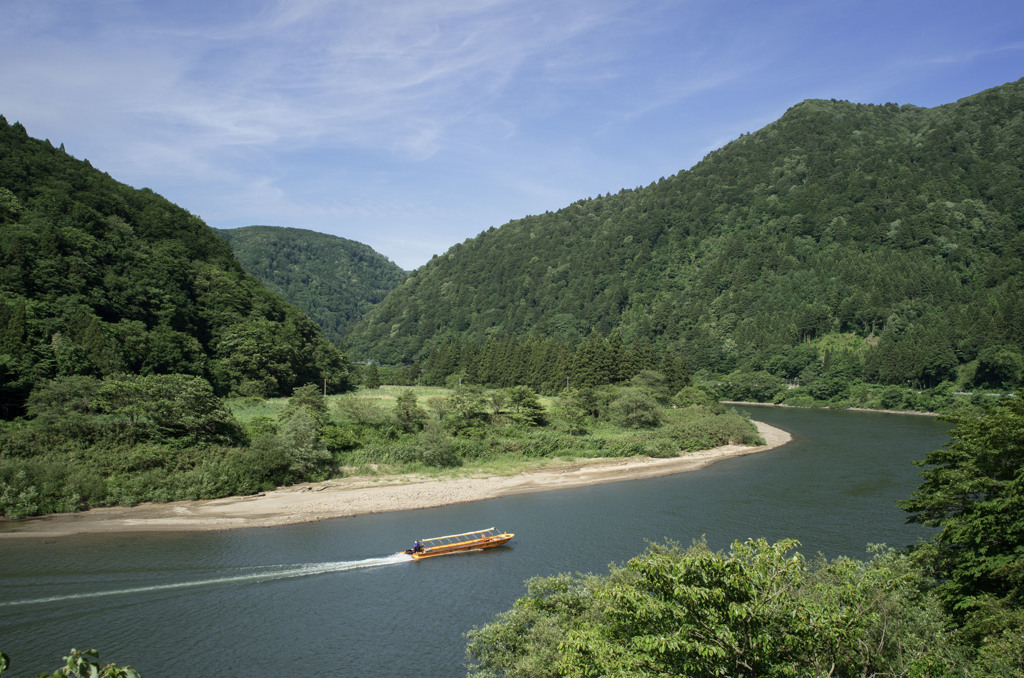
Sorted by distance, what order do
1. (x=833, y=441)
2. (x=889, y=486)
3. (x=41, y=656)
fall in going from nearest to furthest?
(x=41, y=656), (x=889, y=486), (x=833, y=441)

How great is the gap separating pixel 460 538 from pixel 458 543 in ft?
4.76

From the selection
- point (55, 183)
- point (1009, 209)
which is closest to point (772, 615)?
point (55, 183)

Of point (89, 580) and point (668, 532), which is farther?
point (668, 532)

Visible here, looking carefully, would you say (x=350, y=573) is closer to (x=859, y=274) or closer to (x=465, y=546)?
(x=465, y=546)

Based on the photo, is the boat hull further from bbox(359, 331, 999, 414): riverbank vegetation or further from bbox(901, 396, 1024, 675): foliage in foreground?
bbox(359, 331, 999, 414): riverbank vegetation

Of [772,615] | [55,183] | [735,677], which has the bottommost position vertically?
Answer: [735,677]

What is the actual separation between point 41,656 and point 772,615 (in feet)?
76.3

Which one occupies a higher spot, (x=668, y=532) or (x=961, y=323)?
(x=961, y=323)

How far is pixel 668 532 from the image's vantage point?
35.6 m

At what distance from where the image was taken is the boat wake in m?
25.5

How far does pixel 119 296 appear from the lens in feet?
200

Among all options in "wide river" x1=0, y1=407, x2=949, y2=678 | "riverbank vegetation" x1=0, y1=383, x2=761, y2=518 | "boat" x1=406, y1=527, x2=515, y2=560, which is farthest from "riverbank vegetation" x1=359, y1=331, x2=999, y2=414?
"boat" x1=406, y1=527, x2=515, y2=560

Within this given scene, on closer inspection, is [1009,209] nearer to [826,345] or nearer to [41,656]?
Result: [826,345]

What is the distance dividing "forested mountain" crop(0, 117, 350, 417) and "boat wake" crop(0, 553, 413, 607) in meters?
24.1
